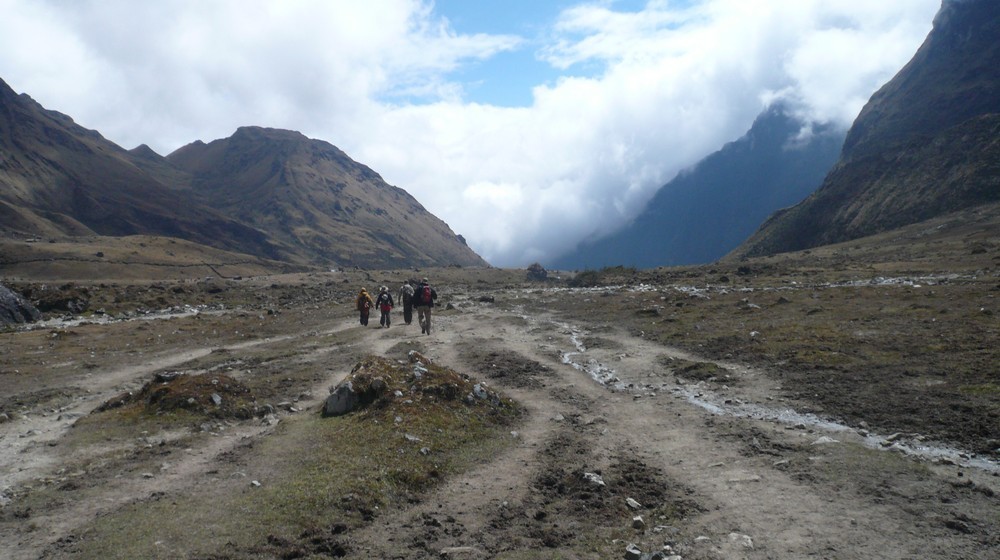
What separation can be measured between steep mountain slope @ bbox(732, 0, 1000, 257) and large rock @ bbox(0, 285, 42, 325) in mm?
110846

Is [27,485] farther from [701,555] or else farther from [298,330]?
[298,330]

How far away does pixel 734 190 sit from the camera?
181m

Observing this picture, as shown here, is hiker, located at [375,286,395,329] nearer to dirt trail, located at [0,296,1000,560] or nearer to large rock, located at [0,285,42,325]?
dirt trail, located at [0,296,1000,560]

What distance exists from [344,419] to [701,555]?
943 cm

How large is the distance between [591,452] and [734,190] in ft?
617

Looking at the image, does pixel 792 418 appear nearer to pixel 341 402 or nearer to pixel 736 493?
pixel 736 493

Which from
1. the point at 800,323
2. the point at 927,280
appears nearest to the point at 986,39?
the point at 927,280

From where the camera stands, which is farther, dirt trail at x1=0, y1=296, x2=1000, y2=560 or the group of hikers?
the group of hikers

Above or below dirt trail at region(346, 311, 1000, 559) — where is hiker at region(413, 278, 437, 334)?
above

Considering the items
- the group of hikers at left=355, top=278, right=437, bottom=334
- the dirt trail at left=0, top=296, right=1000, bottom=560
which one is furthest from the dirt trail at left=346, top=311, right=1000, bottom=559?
the group of hikers at left=355, top=278, right=437, bottom=334

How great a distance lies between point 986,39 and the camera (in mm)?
110562

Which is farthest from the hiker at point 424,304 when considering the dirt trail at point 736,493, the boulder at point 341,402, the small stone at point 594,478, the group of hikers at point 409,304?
the small stone at point 594,478

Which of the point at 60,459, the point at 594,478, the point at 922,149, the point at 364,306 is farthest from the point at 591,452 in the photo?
the point at 922,149

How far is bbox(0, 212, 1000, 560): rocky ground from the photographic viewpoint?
8.19 m
